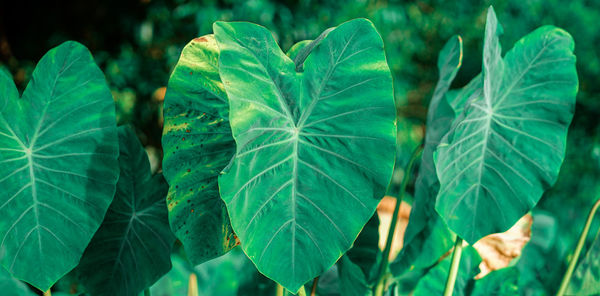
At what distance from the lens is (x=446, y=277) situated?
70 cm

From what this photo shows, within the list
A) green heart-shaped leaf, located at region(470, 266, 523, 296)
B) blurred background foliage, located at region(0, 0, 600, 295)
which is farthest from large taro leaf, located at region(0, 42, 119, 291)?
blurred background foliage, located at region(0, 0, 600, 295)

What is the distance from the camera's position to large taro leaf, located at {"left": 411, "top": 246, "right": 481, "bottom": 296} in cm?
70

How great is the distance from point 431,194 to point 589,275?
0.36 m

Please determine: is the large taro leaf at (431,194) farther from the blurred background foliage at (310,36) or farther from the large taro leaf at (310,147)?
the blurred background foliage at (310,36)

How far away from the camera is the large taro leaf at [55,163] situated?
1.66 ft

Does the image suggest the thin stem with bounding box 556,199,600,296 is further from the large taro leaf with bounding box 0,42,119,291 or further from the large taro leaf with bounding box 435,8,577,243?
the large taro leaf with bounding box 0,42,119,291

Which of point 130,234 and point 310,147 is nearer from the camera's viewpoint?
point 310,147

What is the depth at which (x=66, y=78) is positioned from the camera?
1.66 ft

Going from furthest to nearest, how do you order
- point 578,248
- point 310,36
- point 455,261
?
point 310,36 < point 578,248 < point 455,261

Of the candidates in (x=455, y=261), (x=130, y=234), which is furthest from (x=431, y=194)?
(x=130, y=234)

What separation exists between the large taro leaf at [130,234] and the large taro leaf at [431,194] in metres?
0.28

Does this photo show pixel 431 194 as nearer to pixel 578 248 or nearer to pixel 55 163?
pixel 578 248

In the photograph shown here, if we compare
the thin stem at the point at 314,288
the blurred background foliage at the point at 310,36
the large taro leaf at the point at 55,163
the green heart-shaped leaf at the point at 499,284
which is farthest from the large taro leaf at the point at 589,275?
the blurred background foliage at the point at 310,36

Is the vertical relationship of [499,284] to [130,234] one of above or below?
below
